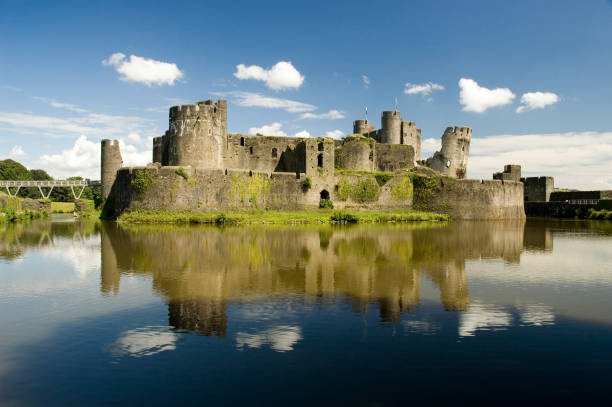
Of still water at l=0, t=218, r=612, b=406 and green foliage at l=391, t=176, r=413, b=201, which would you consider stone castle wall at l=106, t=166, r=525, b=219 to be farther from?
still water at l=0, t=218, r=612, b=406

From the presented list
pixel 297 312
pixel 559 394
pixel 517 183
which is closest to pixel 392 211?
pixel 517 183

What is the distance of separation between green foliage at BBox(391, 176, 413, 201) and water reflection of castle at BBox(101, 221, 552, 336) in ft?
51.4

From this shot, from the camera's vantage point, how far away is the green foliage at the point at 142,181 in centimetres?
2920

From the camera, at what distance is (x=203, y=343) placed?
632 cm

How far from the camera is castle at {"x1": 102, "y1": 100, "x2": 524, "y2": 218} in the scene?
2972 centimetres

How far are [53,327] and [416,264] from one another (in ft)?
28.2

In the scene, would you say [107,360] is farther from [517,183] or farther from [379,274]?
[517,183]

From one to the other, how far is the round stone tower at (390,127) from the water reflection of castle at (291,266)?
22.2m

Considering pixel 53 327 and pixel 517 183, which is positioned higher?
pixel 517 183

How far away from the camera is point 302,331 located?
679 cm

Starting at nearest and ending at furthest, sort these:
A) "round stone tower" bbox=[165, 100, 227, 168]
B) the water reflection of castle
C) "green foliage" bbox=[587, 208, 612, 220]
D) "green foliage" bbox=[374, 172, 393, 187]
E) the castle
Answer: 1. the water reflection of castle
2. the castle
3. "round stone tower" bbox=[165, 100, 227, 168]
4. "green foliage" bbox=[374, 172, 393, 187]
5. "green foliage" bbox=[587, 208, 612, 220]

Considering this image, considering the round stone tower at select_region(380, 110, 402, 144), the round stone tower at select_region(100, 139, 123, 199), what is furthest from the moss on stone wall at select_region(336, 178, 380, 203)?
the round stone tower at select_region(100, 139, 123, 199)

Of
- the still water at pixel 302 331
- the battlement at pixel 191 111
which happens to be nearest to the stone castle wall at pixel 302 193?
the battlement at pixel 191 111

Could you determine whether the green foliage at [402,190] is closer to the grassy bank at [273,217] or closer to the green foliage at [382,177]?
the green foliage at [382,177]
